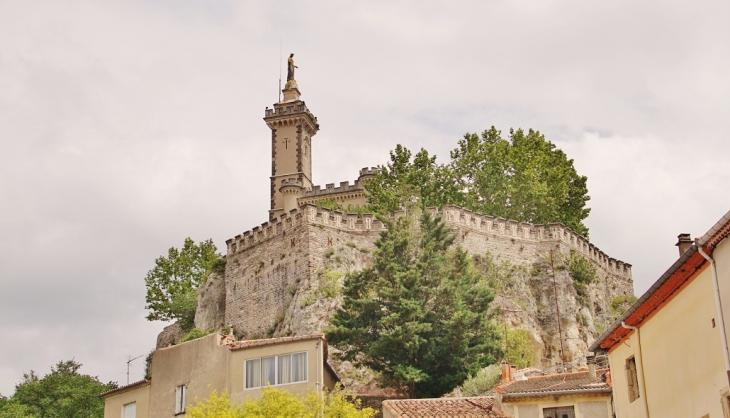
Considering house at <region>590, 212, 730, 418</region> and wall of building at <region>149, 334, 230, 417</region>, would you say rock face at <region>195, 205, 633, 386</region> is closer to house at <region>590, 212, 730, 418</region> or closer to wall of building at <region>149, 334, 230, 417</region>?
wall of building at <region>149, 334, 230, 417</region>

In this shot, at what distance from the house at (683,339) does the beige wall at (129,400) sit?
1943 cm

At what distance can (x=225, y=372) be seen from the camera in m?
32.8

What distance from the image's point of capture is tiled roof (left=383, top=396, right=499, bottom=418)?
2803cm

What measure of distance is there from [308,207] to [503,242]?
36.7 feet

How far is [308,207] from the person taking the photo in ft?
179

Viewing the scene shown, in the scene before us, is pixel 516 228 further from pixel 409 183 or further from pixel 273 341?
pixel 273 341

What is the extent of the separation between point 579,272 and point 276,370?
28565 mm

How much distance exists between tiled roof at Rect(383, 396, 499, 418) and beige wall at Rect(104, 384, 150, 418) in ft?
34.8

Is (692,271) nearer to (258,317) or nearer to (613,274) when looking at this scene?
(258,317)

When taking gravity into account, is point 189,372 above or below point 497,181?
below

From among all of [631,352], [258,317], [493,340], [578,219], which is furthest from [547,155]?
[631,352]

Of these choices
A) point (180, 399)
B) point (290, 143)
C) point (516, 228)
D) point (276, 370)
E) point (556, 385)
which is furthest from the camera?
point (290, 143)

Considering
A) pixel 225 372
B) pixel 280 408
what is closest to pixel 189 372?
pixel 225 372

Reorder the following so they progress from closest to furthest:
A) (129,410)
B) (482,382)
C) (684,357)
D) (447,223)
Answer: (684,357), (482,382), (129,410), (447,223)
